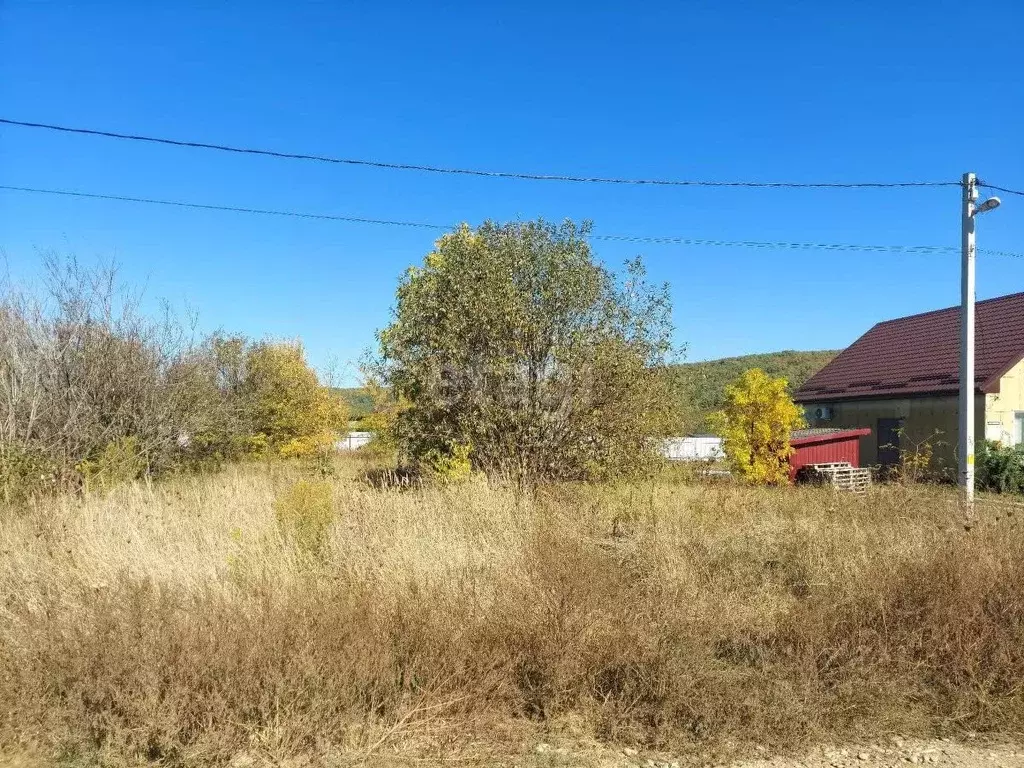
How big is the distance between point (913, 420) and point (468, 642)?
20.8 m

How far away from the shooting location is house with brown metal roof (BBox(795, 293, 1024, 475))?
1852 centimetres

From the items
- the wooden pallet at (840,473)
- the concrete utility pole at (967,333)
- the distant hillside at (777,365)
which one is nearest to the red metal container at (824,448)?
the wooden pallet at (840,473)

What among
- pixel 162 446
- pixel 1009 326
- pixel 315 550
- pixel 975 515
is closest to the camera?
pixel 315 550

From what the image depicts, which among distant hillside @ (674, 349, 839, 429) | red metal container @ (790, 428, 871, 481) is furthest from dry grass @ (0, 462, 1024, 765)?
distant hillside @ (674, 349, 839, 429)

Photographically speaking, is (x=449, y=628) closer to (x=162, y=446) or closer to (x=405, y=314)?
(x=405, y=314)

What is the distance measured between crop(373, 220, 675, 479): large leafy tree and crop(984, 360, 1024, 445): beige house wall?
13440 millimetres

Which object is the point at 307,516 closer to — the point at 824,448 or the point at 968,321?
the point at 968,321

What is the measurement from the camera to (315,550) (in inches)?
218

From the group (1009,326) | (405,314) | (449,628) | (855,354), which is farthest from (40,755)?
(855,354)

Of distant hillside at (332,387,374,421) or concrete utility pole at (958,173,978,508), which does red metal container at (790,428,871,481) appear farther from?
distant hillside at (332,387,374,421)

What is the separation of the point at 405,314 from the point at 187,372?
521 cm

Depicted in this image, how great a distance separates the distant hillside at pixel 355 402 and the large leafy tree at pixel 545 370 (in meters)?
13.6

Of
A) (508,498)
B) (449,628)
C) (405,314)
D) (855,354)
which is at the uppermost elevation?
(855,354)

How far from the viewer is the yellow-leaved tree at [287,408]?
20.2 m
